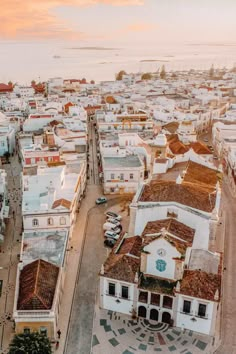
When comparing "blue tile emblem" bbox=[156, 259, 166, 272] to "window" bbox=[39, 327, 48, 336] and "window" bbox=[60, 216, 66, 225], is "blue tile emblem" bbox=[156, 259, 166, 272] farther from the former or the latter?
"window" bbox=[60, 216, 66, 225]

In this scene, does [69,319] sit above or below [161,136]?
below

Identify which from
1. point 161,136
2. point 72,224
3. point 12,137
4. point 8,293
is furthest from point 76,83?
point 8,293

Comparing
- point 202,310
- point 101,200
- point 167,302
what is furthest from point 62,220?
Result: point 202,310

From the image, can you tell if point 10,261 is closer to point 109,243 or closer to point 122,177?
point 109,243

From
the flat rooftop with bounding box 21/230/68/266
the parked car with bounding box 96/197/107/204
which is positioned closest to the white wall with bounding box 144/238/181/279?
the flat rooftop with bounding box 21/230/68/266

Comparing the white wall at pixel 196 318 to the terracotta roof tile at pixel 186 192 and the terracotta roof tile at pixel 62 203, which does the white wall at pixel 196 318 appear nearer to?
the terracotta roof tile at pixel 186 192

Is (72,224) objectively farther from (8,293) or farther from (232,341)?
(232,341)
